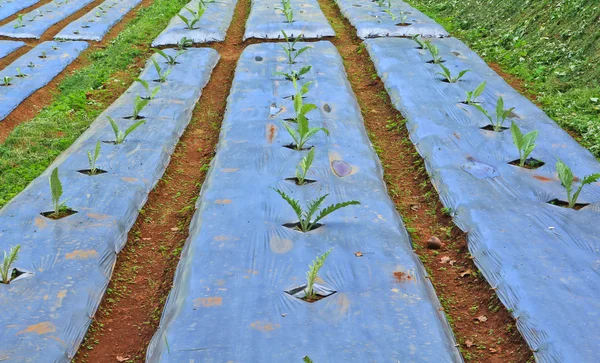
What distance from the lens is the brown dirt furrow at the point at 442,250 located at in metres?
3.31

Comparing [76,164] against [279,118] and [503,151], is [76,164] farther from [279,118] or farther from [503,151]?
[503,151]

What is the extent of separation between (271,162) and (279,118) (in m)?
1.06

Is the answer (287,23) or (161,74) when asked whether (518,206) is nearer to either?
(161,74)

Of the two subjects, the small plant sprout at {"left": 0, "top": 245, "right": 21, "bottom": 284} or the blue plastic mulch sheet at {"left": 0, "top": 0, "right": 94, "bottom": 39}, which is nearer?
the small plant sprout at {"left": 0, "top": 245, "right": 21, "bottom": 284}

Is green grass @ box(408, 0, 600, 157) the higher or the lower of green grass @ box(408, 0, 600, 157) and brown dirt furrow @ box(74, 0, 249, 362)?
the higher

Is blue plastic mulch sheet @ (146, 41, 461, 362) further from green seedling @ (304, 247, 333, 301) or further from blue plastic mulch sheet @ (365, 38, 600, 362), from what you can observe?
blue plastic mulch sheet @ (365, 38, 600, 362)

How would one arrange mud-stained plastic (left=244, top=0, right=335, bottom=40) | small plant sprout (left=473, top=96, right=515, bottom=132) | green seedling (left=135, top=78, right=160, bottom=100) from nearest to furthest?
small plant sprout (left=473, top=96, right=515, bottom=132), green seedling (left=135, top=78, right=160, bottom=100), mud-stained plastic (left=244, top=0, right=335, bottom=40)

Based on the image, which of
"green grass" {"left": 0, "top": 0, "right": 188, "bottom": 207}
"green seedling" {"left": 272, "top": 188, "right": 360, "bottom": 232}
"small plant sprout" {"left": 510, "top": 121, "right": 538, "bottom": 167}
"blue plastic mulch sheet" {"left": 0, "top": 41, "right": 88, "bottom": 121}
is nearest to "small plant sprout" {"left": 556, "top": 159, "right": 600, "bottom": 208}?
"small plant sprout" {"left": 510, "top": 121, "right": 538, "bottom": 167}

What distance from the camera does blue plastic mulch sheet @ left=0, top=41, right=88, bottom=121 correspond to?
274 inches

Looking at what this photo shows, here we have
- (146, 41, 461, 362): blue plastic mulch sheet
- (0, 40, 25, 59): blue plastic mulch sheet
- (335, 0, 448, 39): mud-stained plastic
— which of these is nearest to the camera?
(146, 41, 461, 362): blue plastic mulch sheet

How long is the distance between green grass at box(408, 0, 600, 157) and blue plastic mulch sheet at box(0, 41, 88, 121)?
21.0ft

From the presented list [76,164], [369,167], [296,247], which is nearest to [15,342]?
[296,247]

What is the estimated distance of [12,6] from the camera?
38.9 ft

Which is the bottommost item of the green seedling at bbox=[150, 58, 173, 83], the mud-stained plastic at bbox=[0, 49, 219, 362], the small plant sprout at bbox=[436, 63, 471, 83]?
the mud-stained plastic at bbox=[0, 49, 219, 362]
